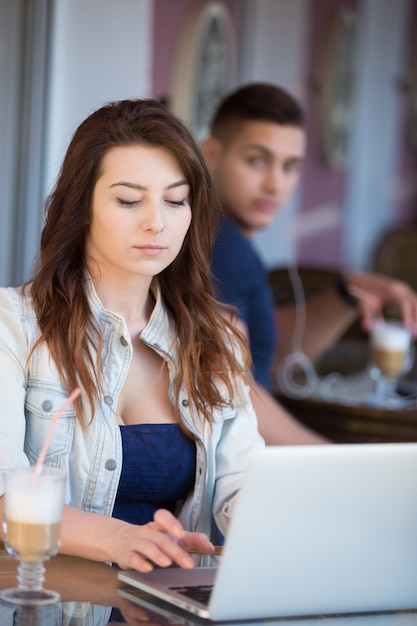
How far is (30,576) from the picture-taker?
1487 millimetres

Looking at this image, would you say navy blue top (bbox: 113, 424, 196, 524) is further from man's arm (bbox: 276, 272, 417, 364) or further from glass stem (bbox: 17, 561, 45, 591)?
man's arm (bbox: 276, 272, 417, 364)

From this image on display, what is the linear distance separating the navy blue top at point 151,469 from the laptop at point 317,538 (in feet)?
1.45

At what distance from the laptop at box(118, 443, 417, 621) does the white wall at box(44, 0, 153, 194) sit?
6.86 ft

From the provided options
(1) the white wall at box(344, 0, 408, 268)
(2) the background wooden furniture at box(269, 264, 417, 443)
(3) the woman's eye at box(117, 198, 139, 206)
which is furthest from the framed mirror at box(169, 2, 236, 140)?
(3) the woman's eye at box(117, 198, 139, 206)

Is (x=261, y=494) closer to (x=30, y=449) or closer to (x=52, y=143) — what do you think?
(x=30, y=449)

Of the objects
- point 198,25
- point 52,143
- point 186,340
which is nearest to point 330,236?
point 198,25

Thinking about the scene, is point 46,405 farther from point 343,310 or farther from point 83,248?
point 343,310

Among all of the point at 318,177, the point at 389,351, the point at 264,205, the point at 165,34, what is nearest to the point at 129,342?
the point at 264,205

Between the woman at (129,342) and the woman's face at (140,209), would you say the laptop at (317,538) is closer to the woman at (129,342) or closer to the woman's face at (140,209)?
the woman at (129,342)

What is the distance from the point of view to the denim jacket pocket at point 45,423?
1863mm

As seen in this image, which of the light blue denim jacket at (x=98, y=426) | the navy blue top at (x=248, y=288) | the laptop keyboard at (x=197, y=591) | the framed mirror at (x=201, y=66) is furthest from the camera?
the framed mirror at (x=201, y=66)

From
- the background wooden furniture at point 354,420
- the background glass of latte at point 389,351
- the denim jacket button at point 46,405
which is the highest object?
the denim jacket button at point 46,405

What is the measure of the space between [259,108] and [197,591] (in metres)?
1.84

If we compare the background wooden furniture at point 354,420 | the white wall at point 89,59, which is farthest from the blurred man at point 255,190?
the white wall at point 89,59
